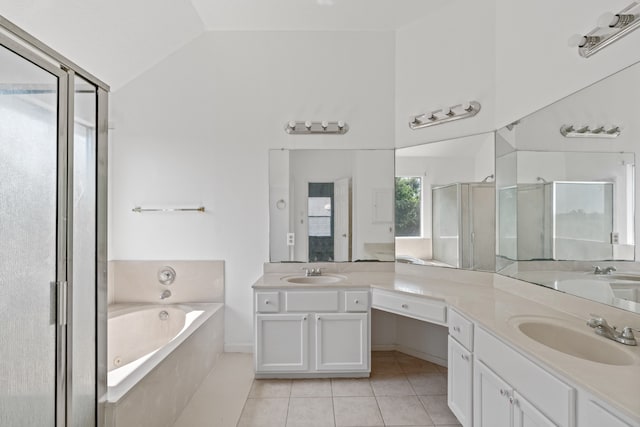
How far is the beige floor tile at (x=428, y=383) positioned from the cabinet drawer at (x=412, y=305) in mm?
634

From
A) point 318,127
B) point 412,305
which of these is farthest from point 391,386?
point 318,127

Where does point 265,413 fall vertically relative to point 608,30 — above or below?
below

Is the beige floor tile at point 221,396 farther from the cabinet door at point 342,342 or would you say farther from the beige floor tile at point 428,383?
the beige floor tile at point 428,383

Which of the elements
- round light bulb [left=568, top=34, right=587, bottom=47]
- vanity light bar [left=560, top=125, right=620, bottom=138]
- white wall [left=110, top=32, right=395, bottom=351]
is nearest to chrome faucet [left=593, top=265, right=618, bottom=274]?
vanity light bar [left=560, top=125, right=620, bottom=138]

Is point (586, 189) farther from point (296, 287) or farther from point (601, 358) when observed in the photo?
point (296, 287)

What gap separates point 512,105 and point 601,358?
1663mm

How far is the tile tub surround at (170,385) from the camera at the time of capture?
1664 mm

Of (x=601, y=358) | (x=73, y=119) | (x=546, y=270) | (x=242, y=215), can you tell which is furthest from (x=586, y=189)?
(x=242, y=215)

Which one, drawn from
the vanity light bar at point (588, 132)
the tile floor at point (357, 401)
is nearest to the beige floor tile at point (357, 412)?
the tile floor at point (357, 401)

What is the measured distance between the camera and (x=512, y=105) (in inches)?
93.7

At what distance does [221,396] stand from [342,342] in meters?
0.95

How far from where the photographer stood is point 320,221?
10.6 ft

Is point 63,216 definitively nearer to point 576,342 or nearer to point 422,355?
point 576,342

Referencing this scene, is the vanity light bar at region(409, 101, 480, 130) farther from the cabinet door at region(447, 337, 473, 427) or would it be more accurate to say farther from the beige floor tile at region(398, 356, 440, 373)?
the beige floor tile at region(398, 356, 440, 373)
